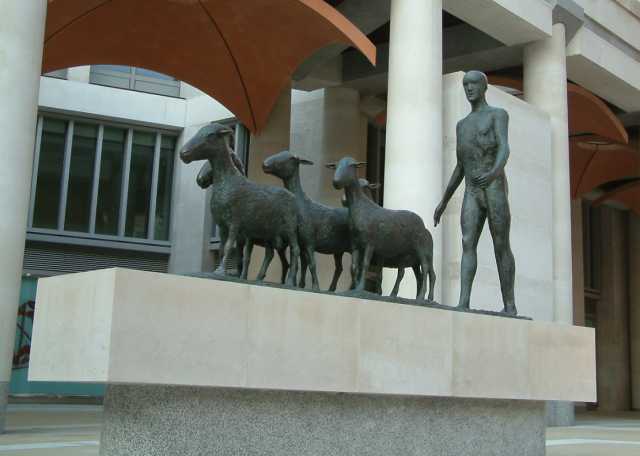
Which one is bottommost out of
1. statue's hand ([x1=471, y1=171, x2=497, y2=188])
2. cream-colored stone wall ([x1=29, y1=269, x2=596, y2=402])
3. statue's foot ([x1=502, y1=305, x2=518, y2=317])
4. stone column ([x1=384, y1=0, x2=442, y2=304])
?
cream-colored stone wall ([x1=29, y1=269, x2=596, y2=402])

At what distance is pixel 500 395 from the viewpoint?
9.48m

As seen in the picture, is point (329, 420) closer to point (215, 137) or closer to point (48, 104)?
point (215, 137)

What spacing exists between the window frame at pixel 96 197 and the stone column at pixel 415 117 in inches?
544

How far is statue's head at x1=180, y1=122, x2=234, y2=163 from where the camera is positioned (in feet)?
27.2

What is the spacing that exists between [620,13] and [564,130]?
5.31 m

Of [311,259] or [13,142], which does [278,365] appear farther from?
[13,142]

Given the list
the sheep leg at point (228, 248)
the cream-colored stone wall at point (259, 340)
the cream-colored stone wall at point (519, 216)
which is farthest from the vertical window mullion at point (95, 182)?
the sheep leg at point (228, 248)

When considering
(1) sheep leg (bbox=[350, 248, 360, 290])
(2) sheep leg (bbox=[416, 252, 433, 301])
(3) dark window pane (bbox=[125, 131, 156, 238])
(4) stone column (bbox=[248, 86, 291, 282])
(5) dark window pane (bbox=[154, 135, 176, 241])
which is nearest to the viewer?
(1) sheep leg (bbox=[350, 248, 360, 290])

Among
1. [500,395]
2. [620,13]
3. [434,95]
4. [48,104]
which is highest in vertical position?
[620,13]

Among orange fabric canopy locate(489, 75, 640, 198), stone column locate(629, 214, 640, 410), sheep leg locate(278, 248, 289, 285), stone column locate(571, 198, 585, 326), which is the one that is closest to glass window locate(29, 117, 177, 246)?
orange fabric canopy locate(489, 75, 640, 198)

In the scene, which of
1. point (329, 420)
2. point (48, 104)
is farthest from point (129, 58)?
point (329, 420)

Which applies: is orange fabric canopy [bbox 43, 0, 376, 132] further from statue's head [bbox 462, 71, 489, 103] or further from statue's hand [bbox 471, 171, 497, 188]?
statue's hand [bbox 471, 171, 497, 188]

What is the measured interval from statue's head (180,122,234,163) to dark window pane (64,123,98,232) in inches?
824

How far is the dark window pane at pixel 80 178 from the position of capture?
92.7 feet
